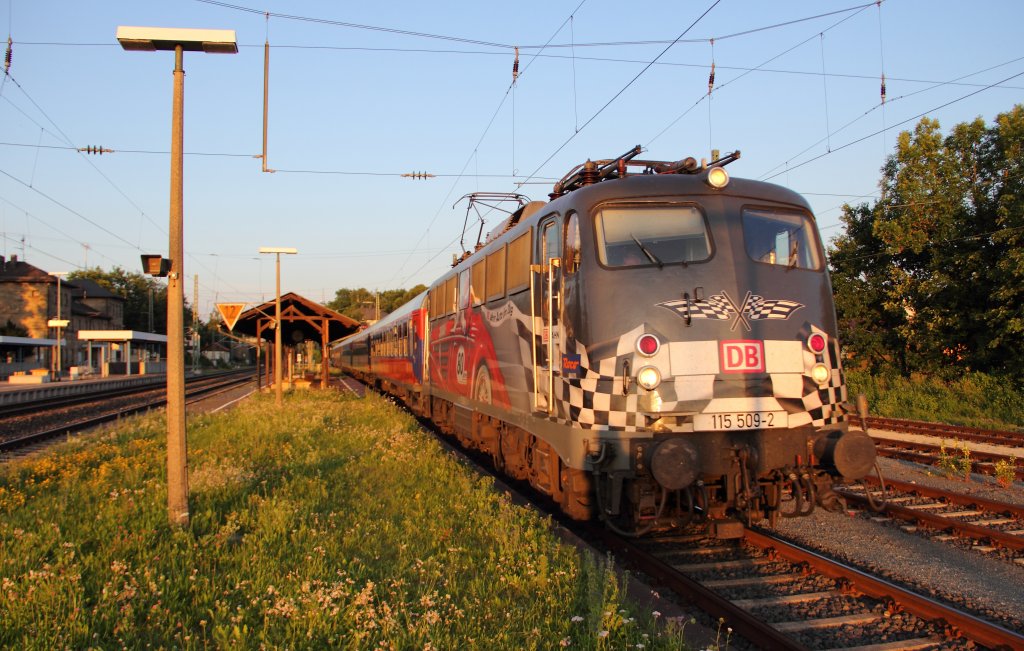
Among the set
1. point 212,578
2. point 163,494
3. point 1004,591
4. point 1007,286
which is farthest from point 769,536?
point 1007,286

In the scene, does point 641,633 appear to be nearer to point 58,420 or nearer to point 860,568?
point 860,568

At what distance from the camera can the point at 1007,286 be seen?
18422 millimetres

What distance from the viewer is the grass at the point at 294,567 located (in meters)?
4.36

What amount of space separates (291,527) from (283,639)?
2.63m

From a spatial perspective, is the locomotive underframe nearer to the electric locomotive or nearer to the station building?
the electric locomotive

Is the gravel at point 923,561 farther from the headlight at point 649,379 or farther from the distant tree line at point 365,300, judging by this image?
the distant tree line at point 365,300

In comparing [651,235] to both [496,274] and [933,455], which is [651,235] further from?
[933,455]

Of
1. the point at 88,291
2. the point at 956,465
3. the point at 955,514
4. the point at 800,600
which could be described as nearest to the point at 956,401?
the point at 956,465

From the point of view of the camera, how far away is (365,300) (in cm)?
10844

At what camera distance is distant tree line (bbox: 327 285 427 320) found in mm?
92688

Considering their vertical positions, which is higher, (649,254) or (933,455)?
(649,254)

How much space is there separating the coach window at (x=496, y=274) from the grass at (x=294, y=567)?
2.40 m

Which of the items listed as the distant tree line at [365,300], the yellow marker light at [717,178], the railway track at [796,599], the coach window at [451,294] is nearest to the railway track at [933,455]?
the railway track at [796,599]

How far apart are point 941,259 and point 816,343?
710 inches
